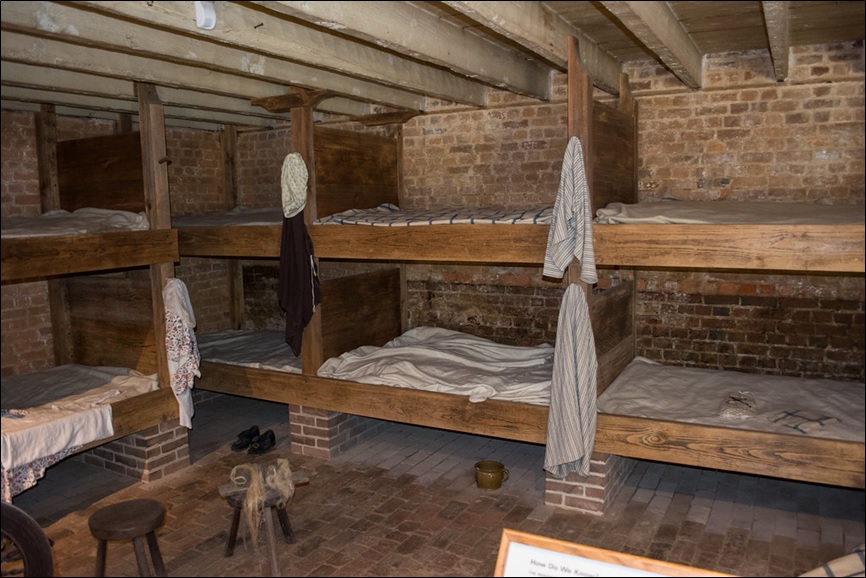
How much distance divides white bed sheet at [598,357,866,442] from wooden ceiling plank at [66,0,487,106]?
3046 mm

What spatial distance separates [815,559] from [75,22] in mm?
5718

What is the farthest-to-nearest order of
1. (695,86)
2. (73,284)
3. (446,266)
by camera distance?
1. (446,266)
2. (73,284)
3. (695,86)

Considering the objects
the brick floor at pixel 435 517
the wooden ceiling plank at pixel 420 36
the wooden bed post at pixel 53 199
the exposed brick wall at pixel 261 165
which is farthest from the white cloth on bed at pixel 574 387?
the wooden bed post at pixel 53 199

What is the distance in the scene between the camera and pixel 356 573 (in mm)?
4359

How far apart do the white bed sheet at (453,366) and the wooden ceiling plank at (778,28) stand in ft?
9.58

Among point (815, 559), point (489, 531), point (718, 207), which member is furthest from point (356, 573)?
point (718, 207)

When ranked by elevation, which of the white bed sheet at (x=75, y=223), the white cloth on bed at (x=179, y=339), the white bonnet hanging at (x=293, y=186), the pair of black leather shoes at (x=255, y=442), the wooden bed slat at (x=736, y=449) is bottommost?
the pair of black leather shoes at (x=255, y=442)

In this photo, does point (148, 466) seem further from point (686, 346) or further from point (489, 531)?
point (686, 346)

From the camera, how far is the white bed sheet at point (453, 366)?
545cm

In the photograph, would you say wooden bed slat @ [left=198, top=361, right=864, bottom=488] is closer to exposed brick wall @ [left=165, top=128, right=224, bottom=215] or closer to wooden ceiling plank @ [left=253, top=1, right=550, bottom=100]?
wooden ceiling plank @ [left=253, top=1, right=550, bottom=100]

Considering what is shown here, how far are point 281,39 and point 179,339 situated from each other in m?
3.04

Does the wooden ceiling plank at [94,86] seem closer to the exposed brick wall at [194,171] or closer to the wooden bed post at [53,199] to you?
the wooden bed post at [53,199]

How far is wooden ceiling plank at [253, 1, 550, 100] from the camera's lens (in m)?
3.53

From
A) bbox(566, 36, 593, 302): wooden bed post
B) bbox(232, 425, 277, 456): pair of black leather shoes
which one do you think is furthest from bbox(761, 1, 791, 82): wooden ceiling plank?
bbox(232, 425, 277, 456): pair of black leather shoes
